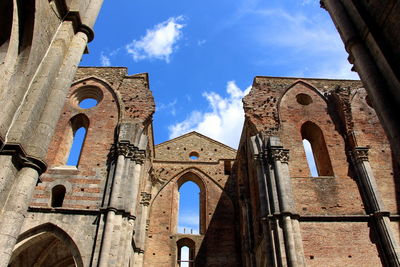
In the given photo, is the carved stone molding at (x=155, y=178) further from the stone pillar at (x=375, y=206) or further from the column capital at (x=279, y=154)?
the stone pillar at (x=375, y=206)

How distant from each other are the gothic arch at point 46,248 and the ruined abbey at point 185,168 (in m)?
0.04

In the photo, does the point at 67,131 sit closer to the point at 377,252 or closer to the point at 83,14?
the point at 83,14

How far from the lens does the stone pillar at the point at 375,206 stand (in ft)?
33.8

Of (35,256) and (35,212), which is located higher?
(35,212)

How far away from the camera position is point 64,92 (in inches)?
235

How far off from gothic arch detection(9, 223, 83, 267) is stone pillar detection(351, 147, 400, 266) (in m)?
9.32

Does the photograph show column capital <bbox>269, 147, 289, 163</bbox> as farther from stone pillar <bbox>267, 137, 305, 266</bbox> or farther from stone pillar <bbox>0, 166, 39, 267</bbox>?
stone pillar <bbox>0, 166, 39, 267</bbox>

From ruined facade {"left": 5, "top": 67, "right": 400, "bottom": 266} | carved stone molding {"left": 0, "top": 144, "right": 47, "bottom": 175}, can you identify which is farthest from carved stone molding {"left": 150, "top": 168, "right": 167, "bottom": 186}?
carved stone molding {"left": 0, "top": 144, "right": 47, "bottom": 175}

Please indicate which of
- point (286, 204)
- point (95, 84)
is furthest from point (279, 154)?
point (95, 84)

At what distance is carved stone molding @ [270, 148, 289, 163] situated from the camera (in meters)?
12.0

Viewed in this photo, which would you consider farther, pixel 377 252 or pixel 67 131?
pixel 67 131

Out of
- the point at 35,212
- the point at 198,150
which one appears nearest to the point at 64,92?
the point at 35,212

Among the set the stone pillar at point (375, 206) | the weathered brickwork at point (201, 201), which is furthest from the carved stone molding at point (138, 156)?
the stone pillar at point (375, 206)

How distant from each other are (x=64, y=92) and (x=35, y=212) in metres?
6.56
